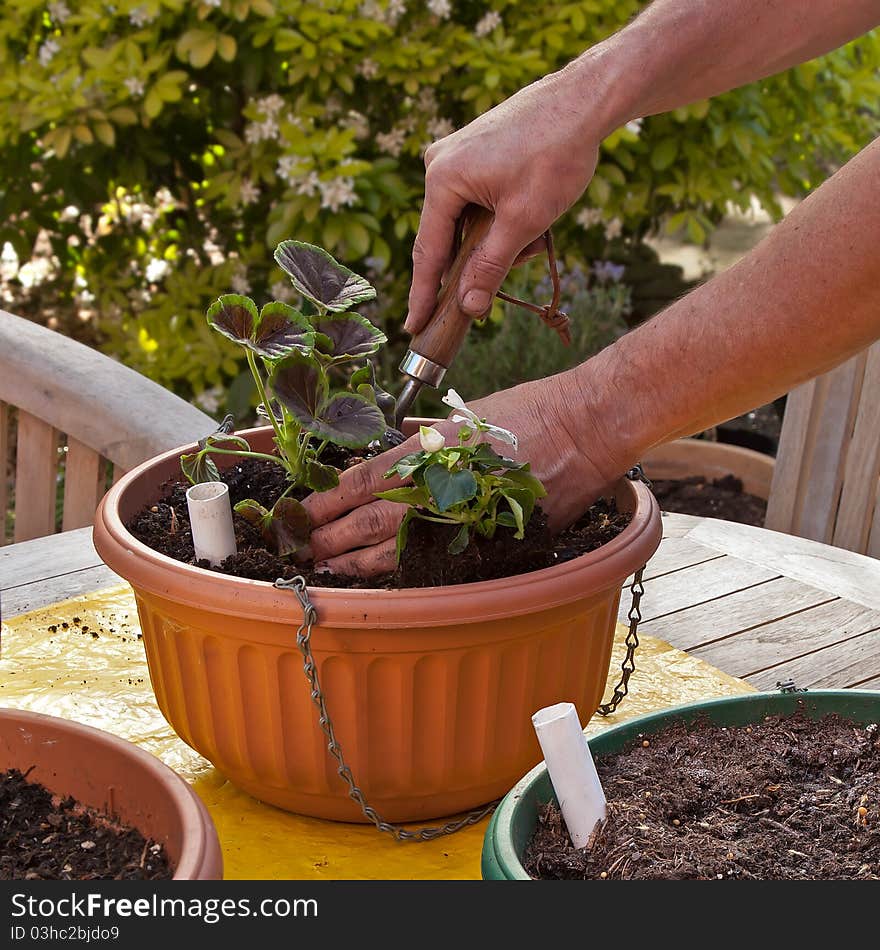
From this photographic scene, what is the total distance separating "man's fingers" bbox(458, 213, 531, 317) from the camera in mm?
1079

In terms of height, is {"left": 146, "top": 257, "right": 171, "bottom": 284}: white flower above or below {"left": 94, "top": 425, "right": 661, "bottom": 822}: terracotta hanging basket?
below

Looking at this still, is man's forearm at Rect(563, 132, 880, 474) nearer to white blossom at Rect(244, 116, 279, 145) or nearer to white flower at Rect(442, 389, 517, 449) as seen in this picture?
white flower at Rect(442, 389, 517, 449)

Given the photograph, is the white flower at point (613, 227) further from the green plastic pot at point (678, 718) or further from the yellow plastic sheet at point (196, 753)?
the green plastic pot at point (678, 718)

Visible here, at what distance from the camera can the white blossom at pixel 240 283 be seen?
3182 mm

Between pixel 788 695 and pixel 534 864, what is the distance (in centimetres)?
26

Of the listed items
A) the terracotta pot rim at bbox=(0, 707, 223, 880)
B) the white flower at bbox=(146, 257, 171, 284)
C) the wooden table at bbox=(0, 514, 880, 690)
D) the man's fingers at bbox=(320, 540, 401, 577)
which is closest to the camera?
the terracotta pot rim at bbox=(0, 707, 223, 880)

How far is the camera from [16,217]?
11.8 ft

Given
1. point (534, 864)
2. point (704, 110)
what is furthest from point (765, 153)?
point (534, 864)

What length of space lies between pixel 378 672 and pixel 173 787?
255 mm

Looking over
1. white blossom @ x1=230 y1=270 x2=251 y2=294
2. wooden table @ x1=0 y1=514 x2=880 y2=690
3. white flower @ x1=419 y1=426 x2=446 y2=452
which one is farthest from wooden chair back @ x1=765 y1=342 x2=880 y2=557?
white blossom @ x1=230 y1=270 x2=251 y2=294

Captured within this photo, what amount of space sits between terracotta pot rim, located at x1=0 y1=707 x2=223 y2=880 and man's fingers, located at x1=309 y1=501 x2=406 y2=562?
0.30m

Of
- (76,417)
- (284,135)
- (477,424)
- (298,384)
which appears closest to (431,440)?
(477,424)

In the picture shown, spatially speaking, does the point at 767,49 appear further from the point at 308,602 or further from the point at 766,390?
the point at 308,602

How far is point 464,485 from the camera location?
872mm
